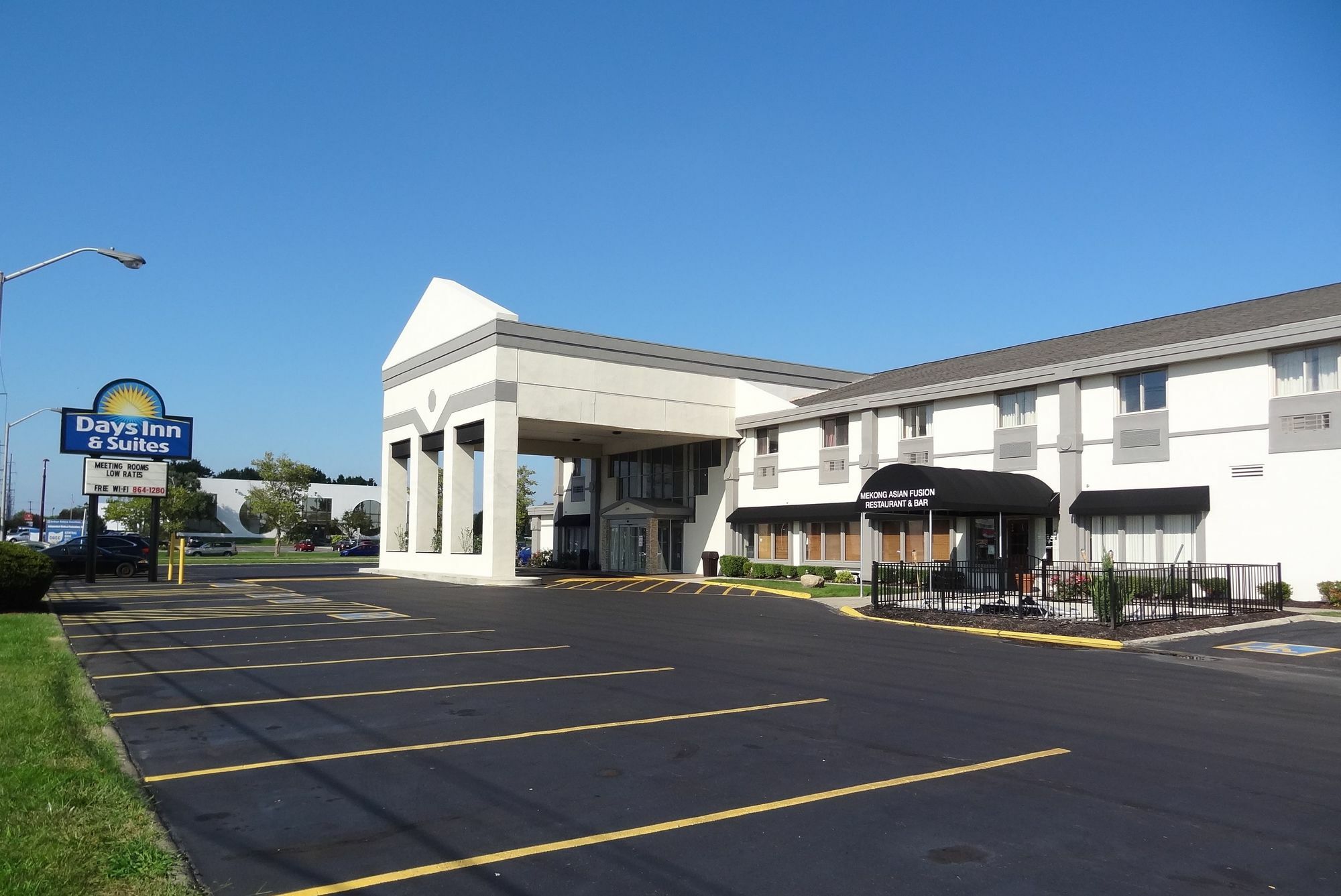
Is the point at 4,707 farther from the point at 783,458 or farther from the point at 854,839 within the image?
the point at 783,458

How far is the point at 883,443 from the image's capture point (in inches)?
1423

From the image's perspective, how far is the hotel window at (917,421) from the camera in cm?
3478

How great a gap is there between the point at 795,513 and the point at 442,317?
16.9 meters

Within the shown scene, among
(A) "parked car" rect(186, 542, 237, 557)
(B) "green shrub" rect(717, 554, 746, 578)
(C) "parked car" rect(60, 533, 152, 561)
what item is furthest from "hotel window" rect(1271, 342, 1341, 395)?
(A) "parked car" rect(186, 542, 237, 557)

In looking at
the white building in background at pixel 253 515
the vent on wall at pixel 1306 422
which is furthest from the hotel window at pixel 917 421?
the white building in background at pixel 253 515

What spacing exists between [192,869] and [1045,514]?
27802mm

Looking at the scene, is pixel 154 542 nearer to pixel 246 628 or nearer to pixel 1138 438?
pixel 246 628

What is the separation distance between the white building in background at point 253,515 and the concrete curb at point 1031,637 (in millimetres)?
86917

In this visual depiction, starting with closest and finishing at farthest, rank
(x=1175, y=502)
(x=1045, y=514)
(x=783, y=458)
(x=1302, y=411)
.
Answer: (x=1302, y=411)
(x=1175, y=502)
(x=1045, y=514)
(x=783, y=458)

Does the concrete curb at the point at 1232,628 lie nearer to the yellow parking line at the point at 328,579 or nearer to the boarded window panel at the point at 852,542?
the boarded window panel at the point at 852,542

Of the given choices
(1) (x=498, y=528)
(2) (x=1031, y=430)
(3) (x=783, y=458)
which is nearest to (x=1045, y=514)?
(2) (x=1031, y=430)

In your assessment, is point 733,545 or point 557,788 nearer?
point 557,788

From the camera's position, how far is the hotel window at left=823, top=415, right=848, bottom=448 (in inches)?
1496

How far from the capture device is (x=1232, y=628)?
2009 centimetres
